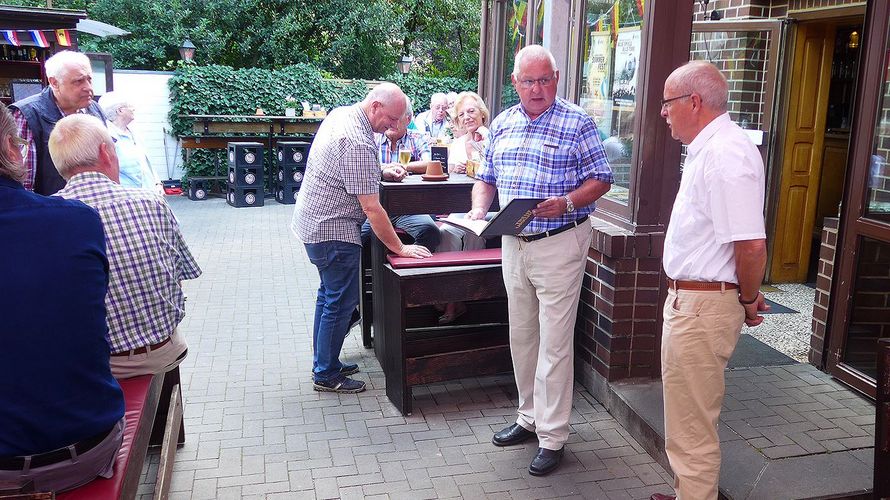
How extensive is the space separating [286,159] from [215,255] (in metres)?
4.42

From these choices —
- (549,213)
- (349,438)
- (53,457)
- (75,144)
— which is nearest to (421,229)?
(349,438)

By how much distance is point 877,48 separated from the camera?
13.2 ft

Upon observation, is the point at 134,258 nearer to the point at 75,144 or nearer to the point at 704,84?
the point at 75,144

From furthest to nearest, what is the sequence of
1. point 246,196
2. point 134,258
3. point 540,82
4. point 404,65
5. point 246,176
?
point 404,65 → point 246,196 → point 246,176 → point 540,82 → point 134,258

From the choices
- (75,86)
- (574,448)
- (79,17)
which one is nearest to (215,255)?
(79,17)

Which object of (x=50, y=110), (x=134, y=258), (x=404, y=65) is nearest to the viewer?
(x=134, y=258)

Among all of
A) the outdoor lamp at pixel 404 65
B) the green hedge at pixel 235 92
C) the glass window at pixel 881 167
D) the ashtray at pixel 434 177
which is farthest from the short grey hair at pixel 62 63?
A: the outdoor lamp at pixel 404 65

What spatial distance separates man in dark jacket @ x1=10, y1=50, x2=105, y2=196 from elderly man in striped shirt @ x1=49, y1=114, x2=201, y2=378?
1.32 metres

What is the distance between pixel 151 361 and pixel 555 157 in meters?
2.04

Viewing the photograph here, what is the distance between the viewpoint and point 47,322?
6.92ft

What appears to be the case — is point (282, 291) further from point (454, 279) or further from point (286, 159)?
point (286, 159)

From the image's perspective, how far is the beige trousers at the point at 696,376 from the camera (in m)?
2.77

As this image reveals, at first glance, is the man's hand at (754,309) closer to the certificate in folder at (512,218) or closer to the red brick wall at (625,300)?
the certificate in folder at (512,218)

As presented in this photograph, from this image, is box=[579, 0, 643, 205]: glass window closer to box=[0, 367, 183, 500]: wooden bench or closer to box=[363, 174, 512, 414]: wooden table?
box=[363, 174, 512, 414]: wooden table
